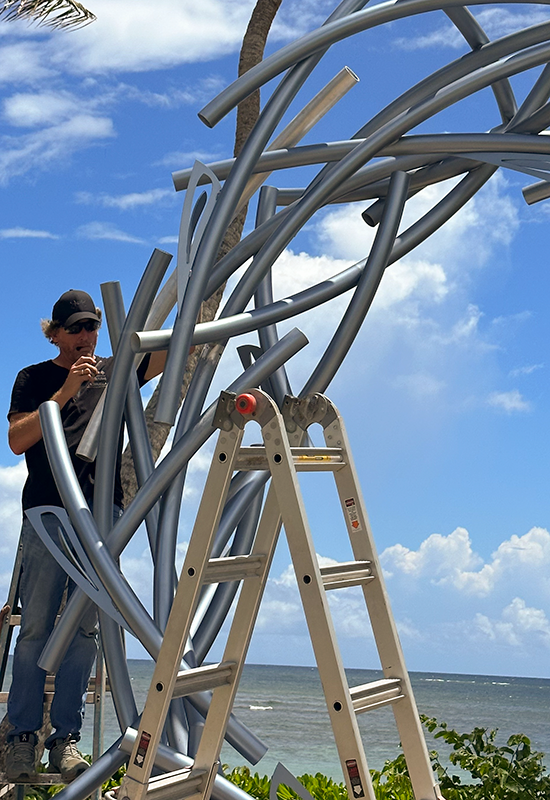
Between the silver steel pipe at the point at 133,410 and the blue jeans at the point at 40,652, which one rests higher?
the silver steel pipe at the point at 133,410

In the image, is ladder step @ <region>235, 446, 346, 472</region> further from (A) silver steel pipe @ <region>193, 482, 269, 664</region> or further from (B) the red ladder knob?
(A) silver steel pipe @ <region>193, 482, 269, 664</region>

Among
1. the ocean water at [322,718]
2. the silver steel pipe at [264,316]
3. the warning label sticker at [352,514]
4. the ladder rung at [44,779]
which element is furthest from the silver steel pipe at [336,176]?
the ocean water at [322,718]

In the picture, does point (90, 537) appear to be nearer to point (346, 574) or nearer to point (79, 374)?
point (79, 374)

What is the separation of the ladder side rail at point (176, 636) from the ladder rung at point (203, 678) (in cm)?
5

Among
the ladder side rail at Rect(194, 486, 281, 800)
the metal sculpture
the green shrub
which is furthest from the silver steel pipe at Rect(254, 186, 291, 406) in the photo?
the green shrub

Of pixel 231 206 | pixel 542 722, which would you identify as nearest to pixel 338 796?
pixel 231 206

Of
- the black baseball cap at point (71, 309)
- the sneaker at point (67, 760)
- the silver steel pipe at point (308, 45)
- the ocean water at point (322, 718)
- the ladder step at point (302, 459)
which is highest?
the silver steel pipe at point (308, 45)

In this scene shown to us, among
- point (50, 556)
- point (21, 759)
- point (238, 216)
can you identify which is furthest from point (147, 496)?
point (238, 216)

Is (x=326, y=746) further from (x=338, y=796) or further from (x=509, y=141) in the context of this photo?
(x=509, y=141)

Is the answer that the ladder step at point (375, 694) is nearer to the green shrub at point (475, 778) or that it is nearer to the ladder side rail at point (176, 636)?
the ladder side rail at point (176, 636)

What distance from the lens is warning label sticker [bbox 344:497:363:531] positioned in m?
3.25

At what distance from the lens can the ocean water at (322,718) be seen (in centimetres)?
2108

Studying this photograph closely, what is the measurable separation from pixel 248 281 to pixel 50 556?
147cm

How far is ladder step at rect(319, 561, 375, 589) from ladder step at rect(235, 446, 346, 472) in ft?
1.15
